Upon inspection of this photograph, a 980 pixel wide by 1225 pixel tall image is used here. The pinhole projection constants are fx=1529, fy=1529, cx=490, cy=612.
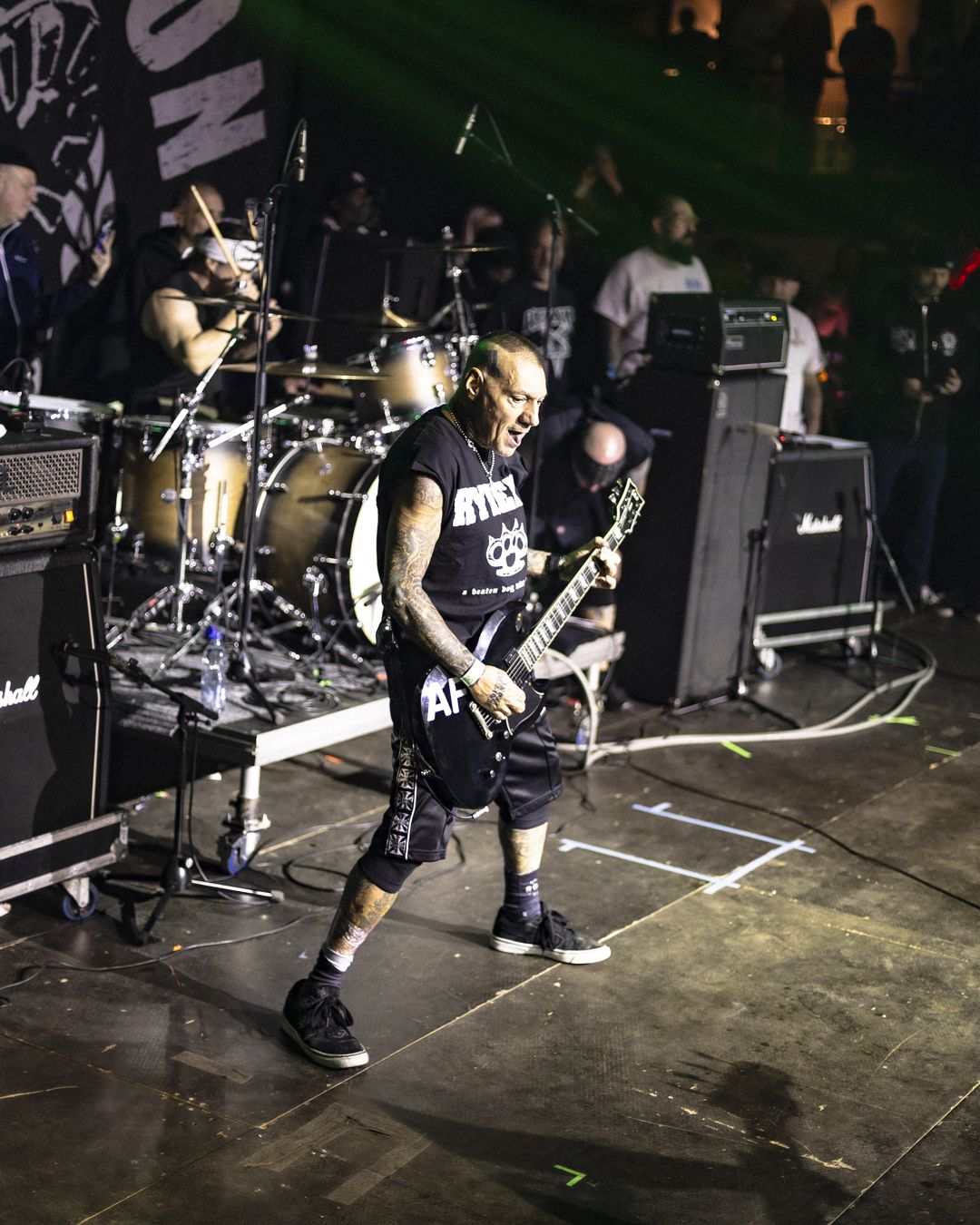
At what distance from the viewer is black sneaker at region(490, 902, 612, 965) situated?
15.8 ft

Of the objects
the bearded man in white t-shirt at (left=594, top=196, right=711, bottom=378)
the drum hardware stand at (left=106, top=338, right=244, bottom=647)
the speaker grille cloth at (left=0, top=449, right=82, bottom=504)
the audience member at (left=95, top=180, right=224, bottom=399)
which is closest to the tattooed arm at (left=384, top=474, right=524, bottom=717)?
the speaker grille cloth at (left=0, top=449, right=82, bottom=504)

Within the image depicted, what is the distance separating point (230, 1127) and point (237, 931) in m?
1.24

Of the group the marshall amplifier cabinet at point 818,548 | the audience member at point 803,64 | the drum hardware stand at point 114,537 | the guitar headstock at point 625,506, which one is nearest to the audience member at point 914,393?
the marshall amplifier cabinet at point 818,548

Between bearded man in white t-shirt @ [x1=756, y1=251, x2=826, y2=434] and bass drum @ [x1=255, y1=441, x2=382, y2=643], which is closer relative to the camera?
bass drum @ [x1=255, y1=441, x2=382, y2=643]

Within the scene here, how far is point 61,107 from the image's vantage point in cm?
767

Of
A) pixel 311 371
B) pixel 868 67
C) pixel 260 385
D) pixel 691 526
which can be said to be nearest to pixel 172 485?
pixel 311 371

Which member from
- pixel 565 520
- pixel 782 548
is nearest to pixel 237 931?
pixel 565 520

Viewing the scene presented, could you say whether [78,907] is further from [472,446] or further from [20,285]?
[20,285]

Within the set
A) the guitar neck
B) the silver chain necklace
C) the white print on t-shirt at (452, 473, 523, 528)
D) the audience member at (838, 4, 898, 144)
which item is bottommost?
the guitar neck

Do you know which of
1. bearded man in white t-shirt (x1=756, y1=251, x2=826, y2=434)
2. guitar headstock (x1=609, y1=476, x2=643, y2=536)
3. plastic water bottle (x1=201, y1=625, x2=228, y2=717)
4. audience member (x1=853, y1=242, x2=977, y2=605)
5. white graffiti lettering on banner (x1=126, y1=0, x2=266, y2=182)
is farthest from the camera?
audience member (x1=853, y1=242, x2=977, y2=605)

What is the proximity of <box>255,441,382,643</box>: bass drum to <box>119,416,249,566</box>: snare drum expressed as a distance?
0.56 ft

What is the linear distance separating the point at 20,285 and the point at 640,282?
347cm

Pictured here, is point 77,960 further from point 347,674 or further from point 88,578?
point 347,674

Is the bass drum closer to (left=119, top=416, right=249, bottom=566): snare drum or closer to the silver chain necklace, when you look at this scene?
(left=119, top=416, right=249, bottom=566): snare drum
